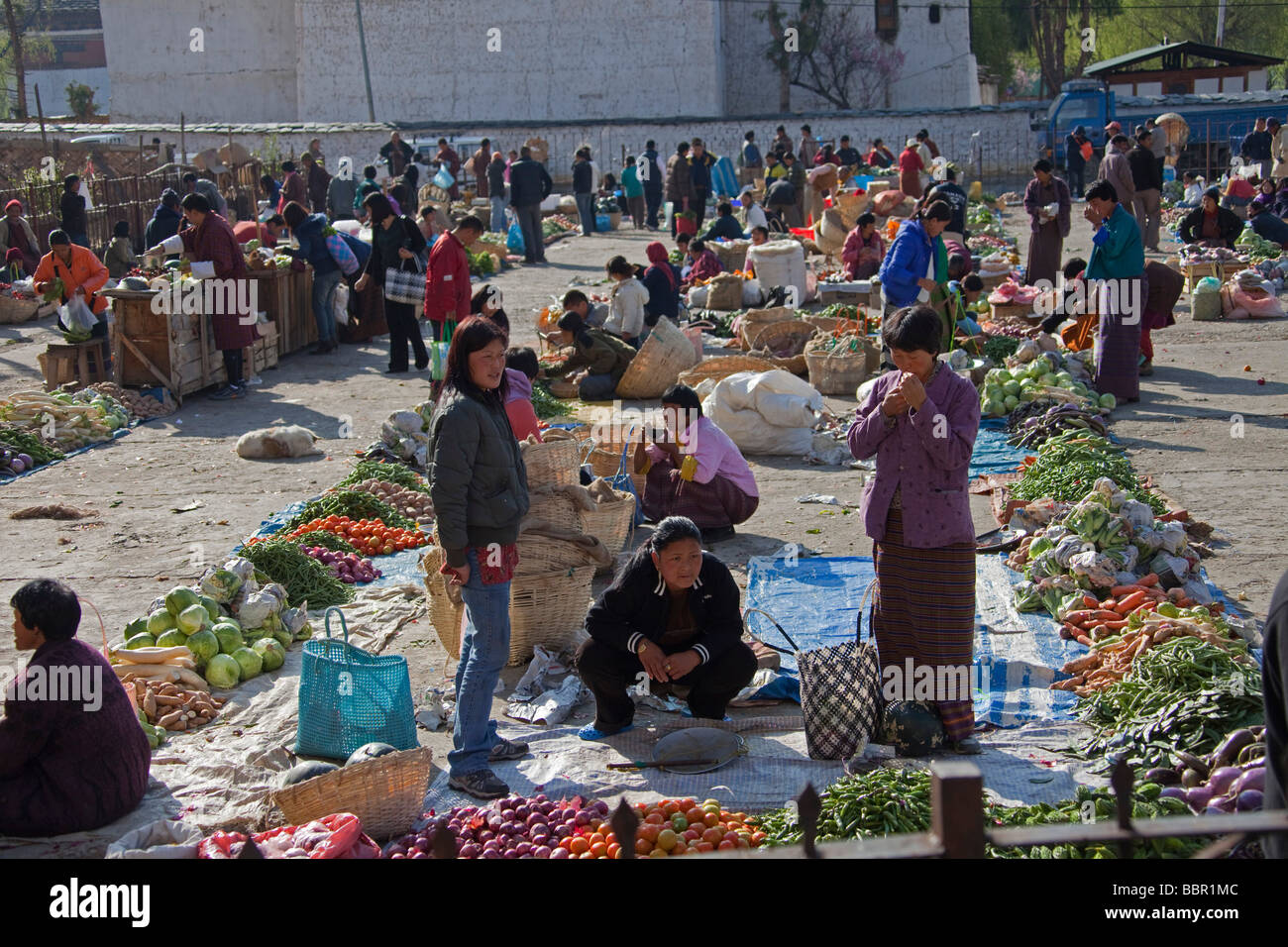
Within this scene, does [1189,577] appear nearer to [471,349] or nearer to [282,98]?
[471,349]

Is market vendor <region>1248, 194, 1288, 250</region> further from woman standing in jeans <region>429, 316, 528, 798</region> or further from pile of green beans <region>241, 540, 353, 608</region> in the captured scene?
woman standing in jeans <region>429, 316, 528, 798</region>

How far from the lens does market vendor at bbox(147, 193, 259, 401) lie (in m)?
12.0

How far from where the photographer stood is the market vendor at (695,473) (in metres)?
7.82

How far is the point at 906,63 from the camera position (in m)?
43.3

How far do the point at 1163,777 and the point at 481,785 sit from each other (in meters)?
2.42

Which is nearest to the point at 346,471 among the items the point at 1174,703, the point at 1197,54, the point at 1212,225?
the point at 1174,703

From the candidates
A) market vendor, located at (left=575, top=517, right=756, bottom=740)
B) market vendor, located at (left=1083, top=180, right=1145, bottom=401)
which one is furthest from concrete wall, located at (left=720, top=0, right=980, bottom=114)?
market vendor, located at (left=575, top=517, right=756, bottom=740)

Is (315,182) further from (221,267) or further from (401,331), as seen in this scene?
(221,267)

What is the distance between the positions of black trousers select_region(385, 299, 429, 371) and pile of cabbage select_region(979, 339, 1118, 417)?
555 cm

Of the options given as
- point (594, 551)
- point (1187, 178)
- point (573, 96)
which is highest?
point (573, 96)

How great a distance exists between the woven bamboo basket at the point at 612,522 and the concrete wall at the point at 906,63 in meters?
38.2
